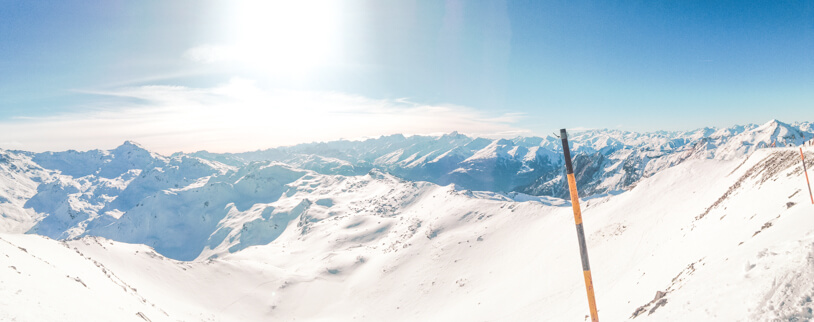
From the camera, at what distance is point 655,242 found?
36.6m

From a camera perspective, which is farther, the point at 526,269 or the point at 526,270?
the point at 526,269

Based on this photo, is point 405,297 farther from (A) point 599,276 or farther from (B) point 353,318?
(A) point 599,276

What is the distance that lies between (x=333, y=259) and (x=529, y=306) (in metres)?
80.1

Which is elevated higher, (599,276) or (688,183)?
(688,183)

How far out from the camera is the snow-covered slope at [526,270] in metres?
13.4

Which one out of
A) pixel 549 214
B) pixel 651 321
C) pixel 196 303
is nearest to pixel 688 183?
pixel 549 214

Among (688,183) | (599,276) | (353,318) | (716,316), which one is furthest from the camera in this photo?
(353,318)

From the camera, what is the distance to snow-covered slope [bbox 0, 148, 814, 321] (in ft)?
44.0

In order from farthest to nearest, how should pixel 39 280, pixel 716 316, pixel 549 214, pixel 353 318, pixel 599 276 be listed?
pixel 549 214, pixel 353 318, pixel 599 276, pixel 39 280, pixel 716 316

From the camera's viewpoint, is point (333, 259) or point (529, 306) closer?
point (529, 306)

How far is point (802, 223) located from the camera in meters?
13.9

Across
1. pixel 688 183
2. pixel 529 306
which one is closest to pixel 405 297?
pixel 529 306

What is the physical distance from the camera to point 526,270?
5222 cm

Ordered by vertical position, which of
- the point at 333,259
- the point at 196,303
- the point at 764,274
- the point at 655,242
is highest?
the point at 764,274
